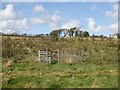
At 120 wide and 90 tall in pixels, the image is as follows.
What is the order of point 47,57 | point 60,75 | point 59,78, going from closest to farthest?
point 59,78
point 60,75
point 47,57

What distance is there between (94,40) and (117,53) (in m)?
4.82

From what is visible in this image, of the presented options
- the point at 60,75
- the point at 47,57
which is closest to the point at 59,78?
the point at 60,75

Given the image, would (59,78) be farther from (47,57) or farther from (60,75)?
(47,57)

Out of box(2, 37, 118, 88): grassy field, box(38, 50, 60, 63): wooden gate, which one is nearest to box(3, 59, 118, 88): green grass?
box(2, 37, 118, 88): grassy field

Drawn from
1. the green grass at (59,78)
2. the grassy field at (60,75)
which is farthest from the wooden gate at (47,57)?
the green grass at (59,78)

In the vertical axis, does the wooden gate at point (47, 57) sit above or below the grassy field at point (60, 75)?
above

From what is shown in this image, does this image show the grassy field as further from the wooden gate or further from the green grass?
the wooden gate

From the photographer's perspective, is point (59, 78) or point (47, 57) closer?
point (59, 78)

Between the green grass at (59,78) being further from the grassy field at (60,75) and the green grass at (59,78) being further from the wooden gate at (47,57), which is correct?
the wooden gate at (47,57)

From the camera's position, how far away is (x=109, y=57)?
17703 millimetres

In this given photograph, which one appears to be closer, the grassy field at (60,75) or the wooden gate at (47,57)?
the grassy field at (60,75)

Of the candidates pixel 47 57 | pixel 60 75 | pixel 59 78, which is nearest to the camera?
pixel 59 78

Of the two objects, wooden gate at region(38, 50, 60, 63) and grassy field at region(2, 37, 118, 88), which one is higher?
wooden gate at region(38, 50, 60, 63)

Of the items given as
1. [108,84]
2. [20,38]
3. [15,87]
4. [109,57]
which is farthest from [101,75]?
[20,38]
